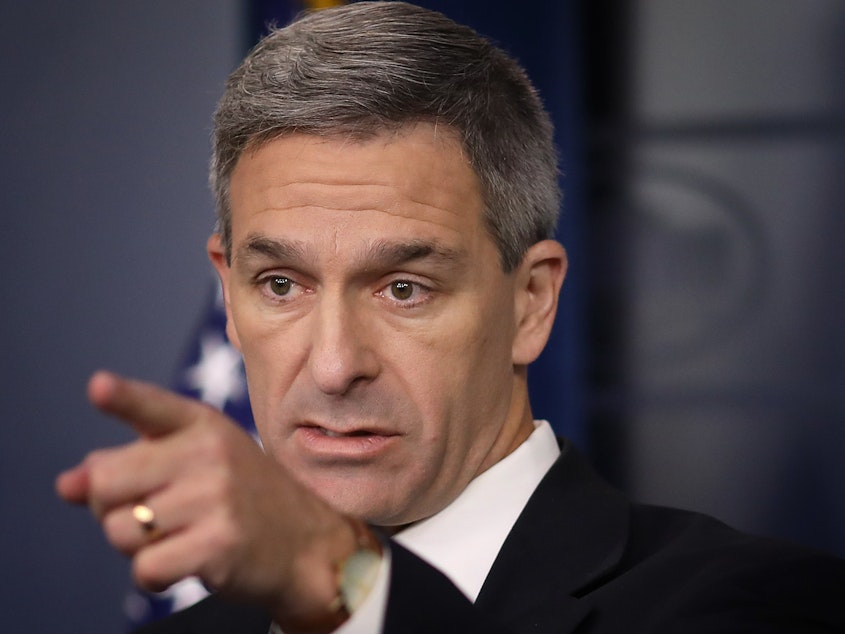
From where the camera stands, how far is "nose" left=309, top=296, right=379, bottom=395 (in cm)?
174

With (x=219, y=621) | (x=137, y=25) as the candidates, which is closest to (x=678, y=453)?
(x=137, y=25)

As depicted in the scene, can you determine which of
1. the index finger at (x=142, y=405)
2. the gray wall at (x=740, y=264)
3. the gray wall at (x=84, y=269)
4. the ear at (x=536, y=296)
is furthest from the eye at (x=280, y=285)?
the gray wall at (x=740, y=264)

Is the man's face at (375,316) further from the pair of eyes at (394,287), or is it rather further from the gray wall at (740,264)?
the gray wall at (740,264)

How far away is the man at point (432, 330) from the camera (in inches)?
67.7

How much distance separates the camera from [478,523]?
189 centimetres

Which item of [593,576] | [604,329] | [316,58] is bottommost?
[604,329]

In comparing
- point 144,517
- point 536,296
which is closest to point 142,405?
point 144,517

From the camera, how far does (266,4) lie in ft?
13.2

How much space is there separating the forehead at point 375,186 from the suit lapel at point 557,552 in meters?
0.42

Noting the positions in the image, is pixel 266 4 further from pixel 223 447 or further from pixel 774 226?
pixel 223 447

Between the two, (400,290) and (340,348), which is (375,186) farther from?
(340,348)

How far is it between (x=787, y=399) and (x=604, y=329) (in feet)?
2.18

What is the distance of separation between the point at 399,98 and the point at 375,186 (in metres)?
0.14

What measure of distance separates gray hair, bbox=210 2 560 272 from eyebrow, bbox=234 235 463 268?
12 cm
